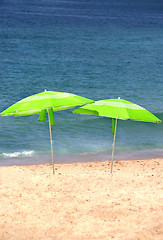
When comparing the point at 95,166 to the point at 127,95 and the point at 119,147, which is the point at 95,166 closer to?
the point at 119,147

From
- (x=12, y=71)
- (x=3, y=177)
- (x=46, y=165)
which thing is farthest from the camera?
(x=12, y=71)

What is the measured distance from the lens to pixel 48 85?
3022cm

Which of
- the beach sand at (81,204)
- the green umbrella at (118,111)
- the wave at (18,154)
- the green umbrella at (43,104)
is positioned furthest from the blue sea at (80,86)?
the green umbrella at (118,111)

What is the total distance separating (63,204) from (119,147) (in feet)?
23.5

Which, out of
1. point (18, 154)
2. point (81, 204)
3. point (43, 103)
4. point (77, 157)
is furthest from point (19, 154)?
point (81, 204)

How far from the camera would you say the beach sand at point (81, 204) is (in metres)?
8.72

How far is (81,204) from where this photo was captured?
32.4 feet

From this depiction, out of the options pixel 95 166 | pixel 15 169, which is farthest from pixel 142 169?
pixel 15 169

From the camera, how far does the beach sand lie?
8.72 m

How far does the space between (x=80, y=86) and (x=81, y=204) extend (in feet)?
65.5

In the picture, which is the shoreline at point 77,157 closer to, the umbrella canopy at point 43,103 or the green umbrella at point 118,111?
the umbrella canopy at point 43,103

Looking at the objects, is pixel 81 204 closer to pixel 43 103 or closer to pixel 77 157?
pixel 43 103

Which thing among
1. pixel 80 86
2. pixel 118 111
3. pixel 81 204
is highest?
pixel 118 111

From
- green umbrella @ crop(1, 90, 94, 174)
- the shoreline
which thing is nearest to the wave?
the shoreline
